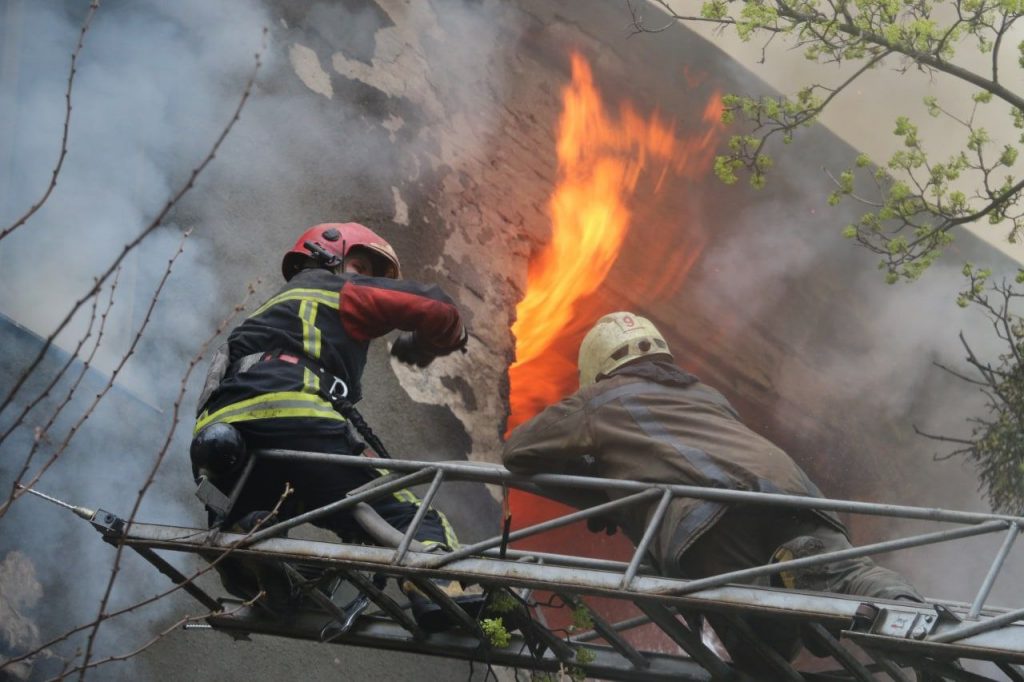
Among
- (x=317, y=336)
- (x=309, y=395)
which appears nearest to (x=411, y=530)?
(x=309, y=395)

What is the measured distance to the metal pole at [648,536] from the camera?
12.8ft

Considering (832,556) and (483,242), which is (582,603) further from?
(483,242)

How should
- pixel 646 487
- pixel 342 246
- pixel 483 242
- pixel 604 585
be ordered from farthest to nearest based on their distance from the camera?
pixel 483 242
pixel 342 246
pixel 646 487
pixel 604 585

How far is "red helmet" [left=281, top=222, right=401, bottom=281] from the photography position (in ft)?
17.2

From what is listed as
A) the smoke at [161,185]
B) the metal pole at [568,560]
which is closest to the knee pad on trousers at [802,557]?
the metal pole at [568,560]

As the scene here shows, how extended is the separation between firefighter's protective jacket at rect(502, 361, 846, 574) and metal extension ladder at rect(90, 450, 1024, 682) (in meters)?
0.11

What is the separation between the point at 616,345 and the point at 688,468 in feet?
2.78

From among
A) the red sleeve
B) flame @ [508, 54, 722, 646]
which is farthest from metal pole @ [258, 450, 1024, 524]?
flame @ [508, 54, 722, 646]

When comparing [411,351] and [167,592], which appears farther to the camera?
[411,351]

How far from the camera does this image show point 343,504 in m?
4.36

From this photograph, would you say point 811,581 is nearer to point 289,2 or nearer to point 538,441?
point 538,441

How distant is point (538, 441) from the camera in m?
4.48

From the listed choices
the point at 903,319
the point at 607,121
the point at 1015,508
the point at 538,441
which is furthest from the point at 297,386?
the point at 903,319

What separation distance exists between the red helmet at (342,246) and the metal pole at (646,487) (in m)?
1.11
